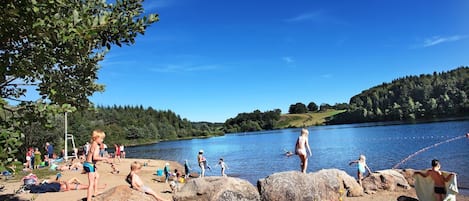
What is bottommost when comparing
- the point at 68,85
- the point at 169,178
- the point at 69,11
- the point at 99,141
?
the point at 169,178

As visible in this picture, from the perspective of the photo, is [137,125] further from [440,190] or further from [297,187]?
[440,190]

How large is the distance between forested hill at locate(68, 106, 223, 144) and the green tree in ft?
304

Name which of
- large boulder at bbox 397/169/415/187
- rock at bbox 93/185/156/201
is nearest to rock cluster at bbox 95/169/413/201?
rock at bbox 93/185/156/201

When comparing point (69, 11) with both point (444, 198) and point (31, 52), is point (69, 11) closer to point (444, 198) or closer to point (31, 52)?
point (31, 52)

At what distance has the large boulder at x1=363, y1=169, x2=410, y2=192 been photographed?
18156mm

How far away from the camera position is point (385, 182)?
1830cm

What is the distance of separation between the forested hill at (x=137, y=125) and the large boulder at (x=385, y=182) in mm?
87148

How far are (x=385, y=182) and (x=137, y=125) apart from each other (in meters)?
144

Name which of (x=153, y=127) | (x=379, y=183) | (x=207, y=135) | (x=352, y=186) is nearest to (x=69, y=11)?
(x=352, y=186)

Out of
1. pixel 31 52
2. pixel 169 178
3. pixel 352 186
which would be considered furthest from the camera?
pixel 169 178

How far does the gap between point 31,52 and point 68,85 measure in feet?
3.65

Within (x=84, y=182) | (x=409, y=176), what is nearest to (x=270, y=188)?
(x=409, y=176)

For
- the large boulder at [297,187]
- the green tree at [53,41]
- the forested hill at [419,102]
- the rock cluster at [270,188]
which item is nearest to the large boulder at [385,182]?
the rock cluster at [270,188]

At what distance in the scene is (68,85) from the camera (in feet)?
25.0
